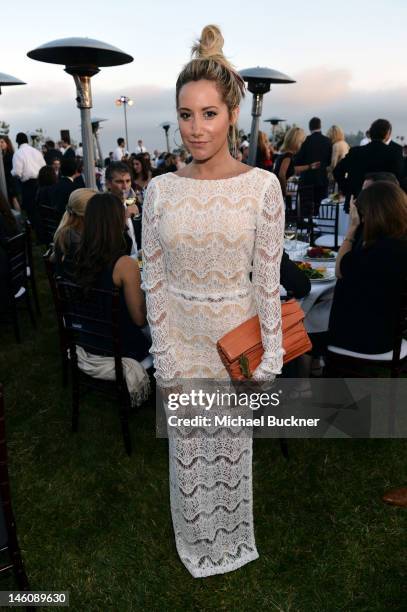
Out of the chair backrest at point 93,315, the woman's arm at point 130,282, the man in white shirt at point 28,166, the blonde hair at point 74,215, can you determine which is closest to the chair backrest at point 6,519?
the chair backrest at point 93,315

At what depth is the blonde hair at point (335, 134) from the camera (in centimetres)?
867

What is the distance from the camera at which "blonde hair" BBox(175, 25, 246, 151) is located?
1.46 metres

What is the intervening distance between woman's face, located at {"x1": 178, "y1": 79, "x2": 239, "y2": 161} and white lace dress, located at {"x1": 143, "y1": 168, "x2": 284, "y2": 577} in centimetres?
11

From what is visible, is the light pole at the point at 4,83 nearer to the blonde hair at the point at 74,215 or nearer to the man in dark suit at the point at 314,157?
the blonde hair at the point at 74,215

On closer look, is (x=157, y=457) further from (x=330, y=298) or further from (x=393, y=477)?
(x=330, y=298)

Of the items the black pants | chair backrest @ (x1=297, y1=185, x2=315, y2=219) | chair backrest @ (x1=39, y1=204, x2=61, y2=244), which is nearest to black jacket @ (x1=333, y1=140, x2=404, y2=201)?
chair backrest @ (x1=297, y1=185, x2=315, y2=219)

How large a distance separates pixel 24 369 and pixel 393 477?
2934 millimetres

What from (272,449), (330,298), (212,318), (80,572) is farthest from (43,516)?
(330,298)

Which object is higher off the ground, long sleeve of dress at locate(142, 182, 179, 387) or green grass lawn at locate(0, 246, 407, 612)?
long sleeve of dress at locate(142, 182, 179, 387)

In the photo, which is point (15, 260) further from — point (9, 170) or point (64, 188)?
point (9, 170)

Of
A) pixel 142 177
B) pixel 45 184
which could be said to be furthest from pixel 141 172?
pixel 45 184

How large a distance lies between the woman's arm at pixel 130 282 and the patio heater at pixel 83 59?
7.15 feet

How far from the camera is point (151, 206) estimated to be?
1645 mm
